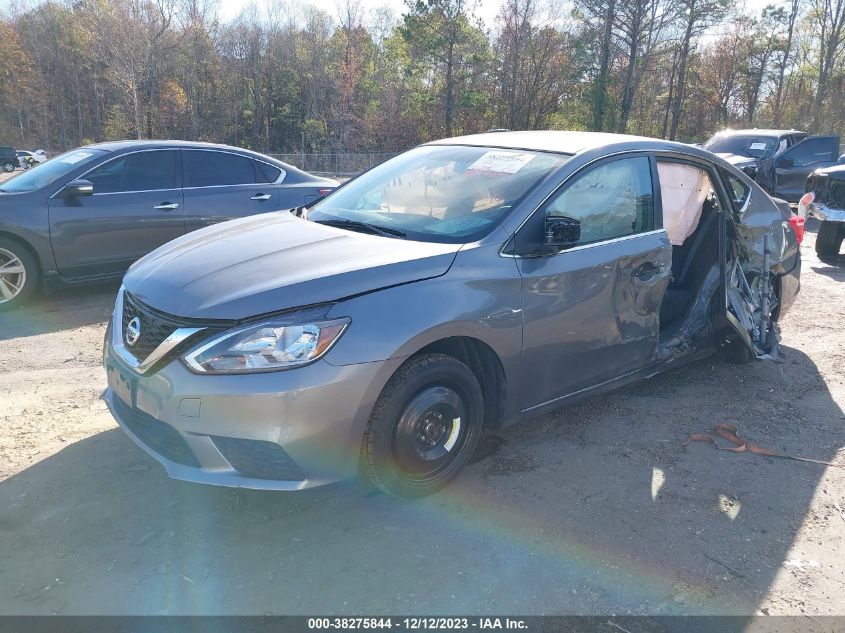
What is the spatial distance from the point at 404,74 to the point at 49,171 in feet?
133

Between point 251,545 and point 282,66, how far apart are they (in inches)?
2164

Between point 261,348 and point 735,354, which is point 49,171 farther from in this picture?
point 735,354

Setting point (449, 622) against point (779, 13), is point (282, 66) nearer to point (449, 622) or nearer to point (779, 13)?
point (779, 13)

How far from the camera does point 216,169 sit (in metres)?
7.20

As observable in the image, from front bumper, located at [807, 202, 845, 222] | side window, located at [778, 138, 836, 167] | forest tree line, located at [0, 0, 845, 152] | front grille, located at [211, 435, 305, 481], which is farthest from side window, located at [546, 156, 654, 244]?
forest tree line, located at [0, 0, 845, 152]

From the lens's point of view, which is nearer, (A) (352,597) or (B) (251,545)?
(A) (352,597)

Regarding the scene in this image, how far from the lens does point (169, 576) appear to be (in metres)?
2.62

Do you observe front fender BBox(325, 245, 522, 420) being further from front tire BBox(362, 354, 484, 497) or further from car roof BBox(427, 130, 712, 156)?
car roof BBox(427, 130, 712, 156)

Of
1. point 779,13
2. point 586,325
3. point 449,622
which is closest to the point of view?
point 449,622

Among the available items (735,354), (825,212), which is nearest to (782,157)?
(825,212)

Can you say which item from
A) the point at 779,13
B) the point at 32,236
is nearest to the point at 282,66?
the point at 779,13

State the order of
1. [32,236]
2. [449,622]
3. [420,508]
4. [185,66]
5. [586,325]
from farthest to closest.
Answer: [185,66]
[32,236]
[586,325]
[420,508]
[449,622]

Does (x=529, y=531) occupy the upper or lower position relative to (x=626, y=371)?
lower

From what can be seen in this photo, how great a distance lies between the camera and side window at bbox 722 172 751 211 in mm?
4676
